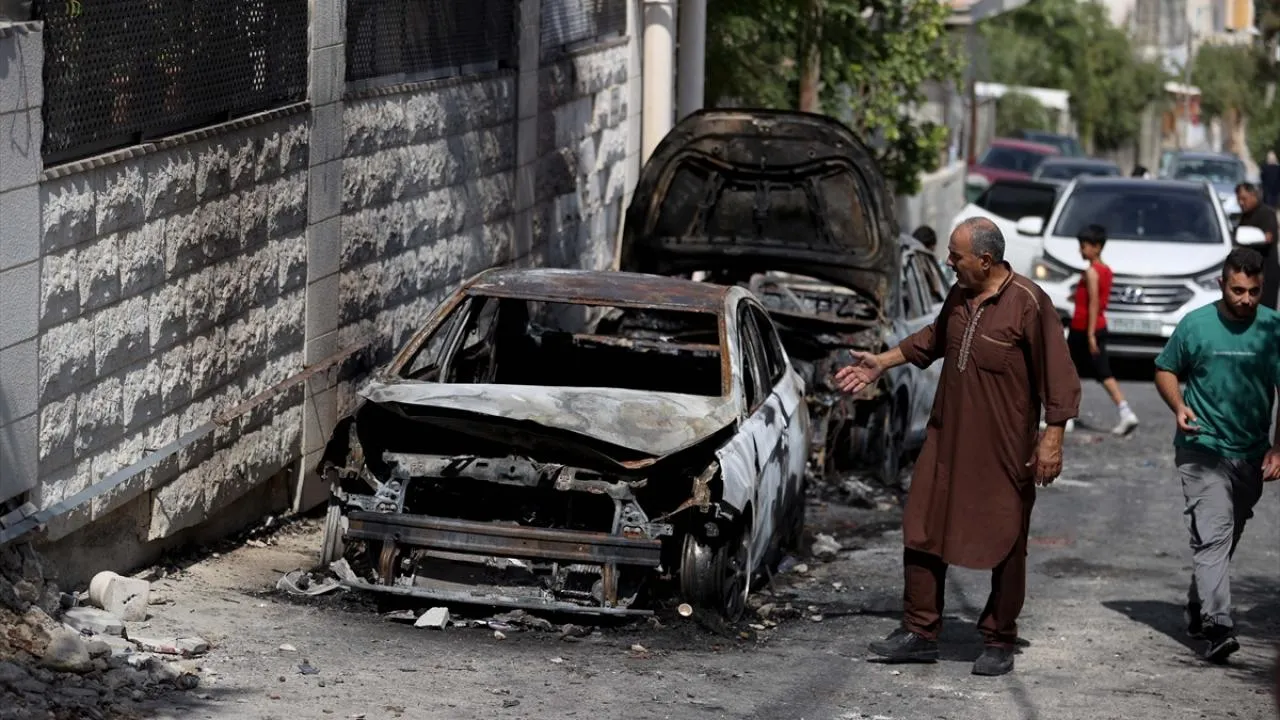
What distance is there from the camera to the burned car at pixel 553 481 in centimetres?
862

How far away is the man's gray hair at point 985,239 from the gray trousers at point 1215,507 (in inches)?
55.5

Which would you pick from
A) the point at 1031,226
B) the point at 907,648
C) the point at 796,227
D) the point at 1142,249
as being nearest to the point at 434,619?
the point at 907,648

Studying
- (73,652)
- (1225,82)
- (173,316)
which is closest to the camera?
(73,652)

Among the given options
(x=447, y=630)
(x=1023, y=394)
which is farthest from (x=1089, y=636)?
(x=447, y=630)

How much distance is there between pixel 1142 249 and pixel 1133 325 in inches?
40.9

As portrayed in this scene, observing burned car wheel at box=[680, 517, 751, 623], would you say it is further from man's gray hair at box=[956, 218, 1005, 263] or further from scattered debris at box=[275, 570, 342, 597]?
man's gray hair at box=[956, 218, 1005, 263]

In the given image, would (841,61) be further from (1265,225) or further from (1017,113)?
(1017,113)

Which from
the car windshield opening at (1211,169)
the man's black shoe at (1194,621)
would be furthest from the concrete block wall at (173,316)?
the car windshield opening at (1211,169)

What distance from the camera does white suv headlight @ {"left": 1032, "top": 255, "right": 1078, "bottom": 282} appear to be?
20.7 m

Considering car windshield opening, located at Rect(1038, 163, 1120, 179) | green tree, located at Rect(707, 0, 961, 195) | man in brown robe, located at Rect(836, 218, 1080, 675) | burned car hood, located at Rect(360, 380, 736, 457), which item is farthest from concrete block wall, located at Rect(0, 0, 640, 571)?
car windshield opening, located at Rect(1038, 163, 1120, 179)

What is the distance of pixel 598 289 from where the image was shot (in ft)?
Answer: 33.0

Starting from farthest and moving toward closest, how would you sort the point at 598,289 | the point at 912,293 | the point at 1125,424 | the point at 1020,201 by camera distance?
the point at 1020,201, the point at 1125,424, the point at 912,293, the point at 598,289

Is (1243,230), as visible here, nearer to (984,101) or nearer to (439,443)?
(439,443)

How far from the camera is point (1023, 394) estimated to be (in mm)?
8711
